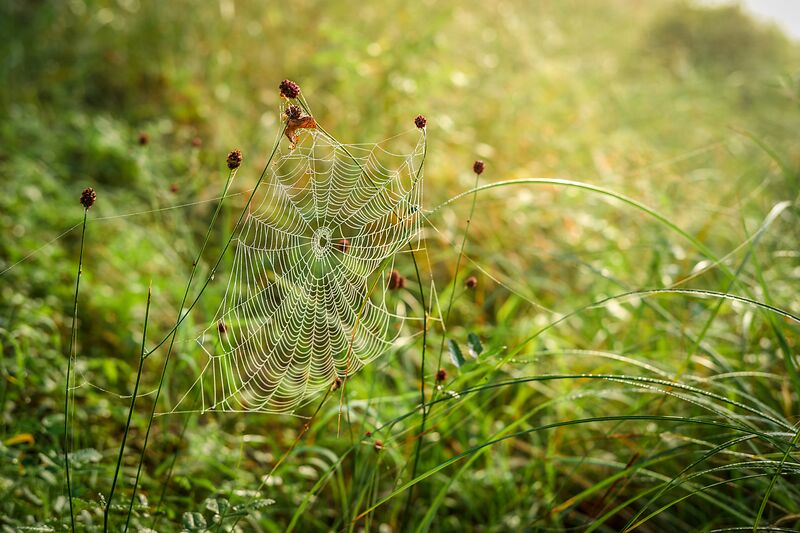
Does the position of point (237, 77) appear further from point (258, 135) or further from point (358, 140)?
point (358, 140)

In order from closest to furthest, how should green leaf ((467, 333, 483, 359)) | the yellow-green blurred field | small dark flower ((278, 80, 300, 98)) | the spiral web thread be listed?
small dark flower ((278, 80, 300, 98)), green leaf ((467, 333, 483, 359)), the yellow-green blurred field, the spiral web thread

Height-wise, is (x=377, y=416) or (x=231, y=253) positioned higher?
(x=231, y=253)

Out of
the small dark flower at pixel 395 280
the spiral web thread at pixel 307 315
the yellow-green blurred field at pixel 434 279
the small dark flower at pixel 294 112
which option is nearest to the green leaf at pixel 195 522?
the yellow-green blurred field at pixel 434 279

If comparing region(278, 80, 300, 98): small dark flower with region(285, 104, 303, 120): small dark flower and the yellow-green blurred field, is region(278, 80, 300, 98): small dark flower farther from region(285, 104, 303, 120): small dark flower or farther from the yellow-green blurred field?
the yellow-green blurred field

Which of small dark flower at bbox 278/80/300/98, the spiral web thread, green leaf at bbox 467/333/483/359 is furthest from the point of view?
the spiral web thread

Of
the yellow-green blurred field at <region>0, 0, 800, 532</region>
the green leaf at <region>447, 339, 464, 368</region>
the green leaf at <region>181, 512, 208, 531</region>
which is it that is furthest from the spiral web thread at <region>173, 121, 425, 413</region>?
the green leaf at <region>181, 512, 208, 531</region>

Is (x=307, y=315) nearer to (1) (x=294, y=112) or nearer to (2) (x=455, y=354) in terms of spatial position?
(2) (x=455, y=354)

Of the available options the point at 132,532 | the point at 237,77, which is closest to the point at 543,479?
the point at 132,532

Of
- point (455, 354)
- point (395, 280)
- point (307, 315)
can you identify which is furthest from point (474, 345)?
point (307, 315)
